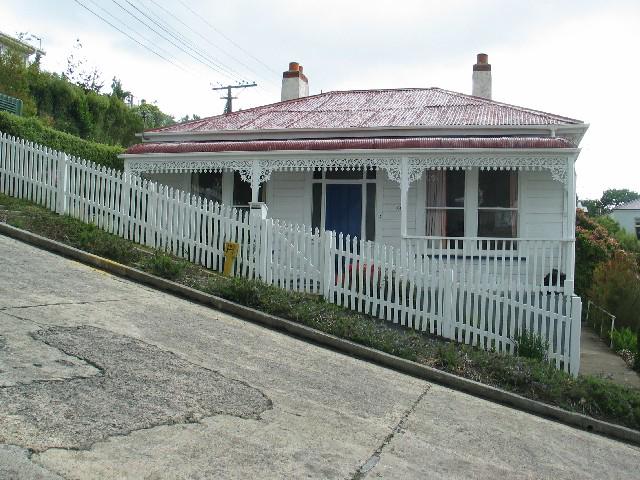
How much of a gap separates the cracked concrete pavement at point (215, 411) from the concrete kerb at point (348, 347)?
284 mm

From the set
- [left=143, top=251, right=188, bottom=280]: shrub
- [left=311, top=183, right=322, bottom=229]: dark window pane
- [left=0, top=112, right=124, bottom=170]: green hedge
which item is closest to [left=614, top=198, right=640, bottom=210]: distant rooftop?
[left=311, top=183, right=322, bottom=229]: dark window pane

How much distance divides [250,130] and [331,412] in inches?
403

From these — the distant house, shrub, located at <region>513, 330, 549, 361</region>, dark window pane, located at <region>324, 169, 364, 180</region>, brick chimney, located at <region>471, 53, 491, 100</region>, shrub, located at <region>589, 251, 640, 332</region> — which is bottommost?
shrub, located at <region>513, 330, 549, 361</region>

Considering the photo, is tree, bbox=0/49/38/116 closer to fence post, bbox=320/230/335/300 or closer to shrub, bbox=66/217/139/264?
shrub, bbox=66/217/139/264

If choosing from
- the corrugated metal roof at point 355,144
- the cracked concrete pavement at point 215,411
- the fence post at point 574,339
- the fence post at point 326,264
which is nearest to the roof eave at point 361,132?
the corrugated metal roof at point 355,144

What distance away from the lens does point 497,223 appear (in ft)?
A: 44.8

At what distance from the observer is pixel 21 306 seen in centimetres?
684

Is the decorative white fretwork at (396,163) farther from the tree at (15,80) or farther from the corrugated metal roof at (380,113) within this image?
the tree at (15,80)

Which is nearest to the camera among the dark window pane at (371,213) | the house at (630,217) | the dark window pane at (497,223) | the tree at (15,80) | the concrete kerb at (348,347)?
the concrete kerb at (348,347)

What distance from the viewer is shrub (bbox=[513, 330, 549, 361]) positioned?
870 centimetres

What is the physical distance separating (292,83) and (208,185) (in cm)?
579

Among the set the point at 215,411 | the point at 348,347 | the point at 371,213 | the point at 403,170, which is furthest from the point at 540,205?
the point at 215,411

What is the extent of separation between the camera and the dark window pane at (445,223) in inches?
540

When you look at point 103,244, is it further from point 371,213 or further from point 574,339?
point 574,339
